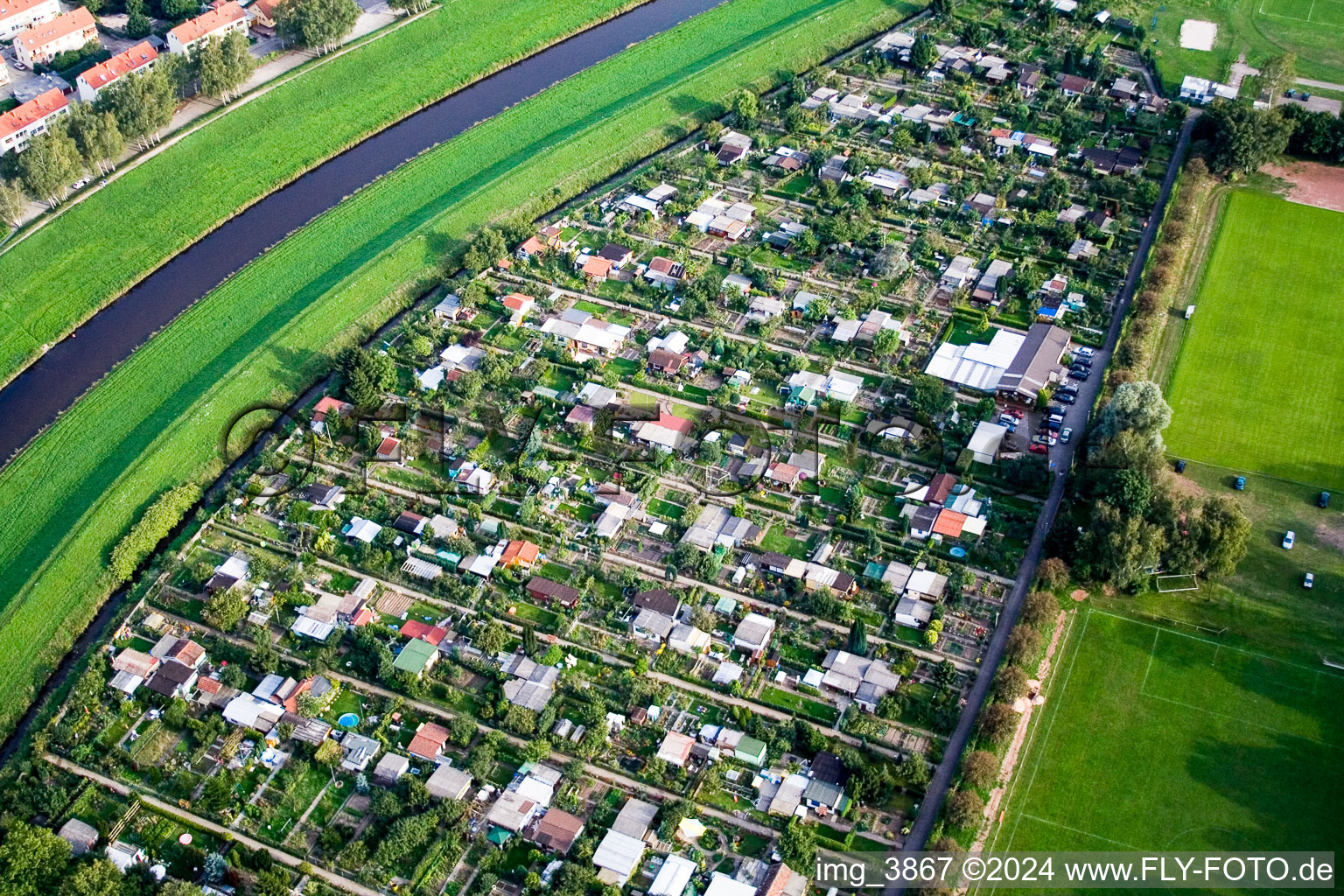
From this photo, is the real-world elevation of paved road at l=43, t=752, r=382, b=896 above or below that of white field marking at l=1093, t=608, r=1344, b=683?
above

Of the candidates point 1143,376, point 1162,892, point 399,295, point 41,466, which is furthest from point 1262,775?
point 41,466

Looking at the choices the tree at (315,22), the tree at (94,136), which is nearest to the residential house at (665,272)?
the tree at (94,136)

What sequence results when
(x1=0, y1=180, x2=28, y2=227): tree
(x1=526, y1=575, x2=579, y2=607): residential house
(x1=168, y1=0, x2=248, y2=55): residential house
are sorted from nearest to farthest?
1. (x1=526, y1=575, x2=579, y2=607): residential house
2. (x1=0, y1=180, x2=28, y2=227): tree
3. (x1=168, y1=0, x2=248, y2=55): residential house

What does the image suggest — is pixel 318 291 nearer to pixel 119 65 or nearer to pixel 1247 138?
pixel 119 65

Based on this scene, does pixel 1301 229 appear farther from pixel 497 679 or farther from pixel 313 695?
pixel 313 695

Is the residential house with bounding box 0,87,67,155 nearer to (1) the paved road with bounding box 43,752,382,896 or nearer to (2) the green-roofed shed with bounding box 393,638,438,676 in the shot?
(1) the paved road with bounding box 43,752,382,896

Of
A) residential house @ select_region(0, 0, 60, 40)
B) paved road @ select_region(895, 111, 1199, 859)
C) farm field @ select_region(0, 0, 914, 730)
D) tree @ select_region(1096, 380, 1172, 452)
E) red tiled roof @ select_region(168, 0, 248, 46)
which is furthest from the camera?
residential house @ select_region(0, 0, 60, 40)

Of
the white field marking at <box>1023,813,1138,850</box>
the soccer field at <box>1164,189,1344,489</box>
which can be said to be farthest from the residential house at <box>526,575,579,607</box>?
the soccer field at <box>1164,189,1344,489</box>

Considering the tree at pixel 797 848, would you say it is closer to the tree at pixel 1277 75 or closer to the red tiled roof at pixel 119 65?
the tree at pixel 1277 75
